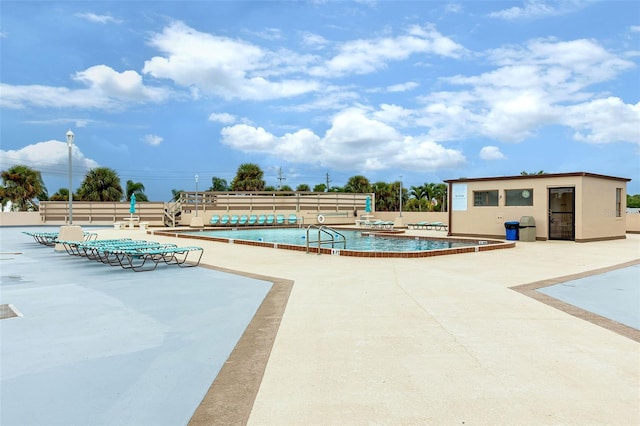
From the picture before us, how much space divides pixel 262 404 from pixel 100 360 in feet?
5.08

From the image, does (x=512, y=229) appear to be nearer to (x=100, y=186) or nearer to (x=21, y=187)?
(x=100, y=186)

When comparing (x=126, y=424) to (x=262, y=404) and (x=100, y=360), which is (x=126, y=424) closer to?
(x=262, y=404)

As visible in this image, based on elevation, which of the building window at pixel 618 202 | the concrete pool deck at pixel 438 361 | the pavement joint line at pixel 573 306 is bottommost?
the pavement joint line at pixel 573 306

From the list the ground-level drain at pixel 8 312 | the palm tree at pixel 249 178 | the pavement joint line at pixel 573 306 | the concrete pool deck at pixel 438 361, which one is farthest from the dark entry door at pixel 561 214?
the palm tree at pixel 249 178

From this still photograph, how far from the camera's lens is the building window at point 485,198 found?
16.2 metres

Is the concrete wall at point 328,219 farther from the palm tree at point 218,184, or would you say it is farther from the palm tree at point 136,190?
the palm tree at point 218,184

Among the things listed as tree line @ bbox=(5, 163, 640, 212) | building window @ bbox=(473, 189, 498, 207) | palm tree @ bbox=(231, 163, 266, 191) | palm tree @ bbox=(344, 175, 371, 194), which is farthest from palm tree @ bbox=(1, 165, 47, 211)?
building window @ bbox=(473, 189, 498, 207)

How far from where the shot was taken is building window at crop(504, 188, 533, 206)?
49.9 ft

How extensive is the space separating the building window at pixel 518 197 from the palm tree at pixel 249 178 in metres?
31.7

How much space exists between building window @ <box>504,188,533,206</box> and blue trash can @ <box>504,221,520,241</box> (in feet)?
3.63

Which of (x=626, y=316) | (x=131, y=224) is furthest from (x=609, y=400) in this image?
(x=131, y=224)

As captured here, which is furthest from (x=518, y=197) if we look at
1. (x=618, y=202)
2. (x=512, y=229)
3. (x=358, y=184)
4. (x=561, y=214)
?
(x=358, y=184)

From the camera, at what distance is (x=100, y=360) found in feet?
10.2

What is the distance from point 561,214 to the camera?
15.9m
